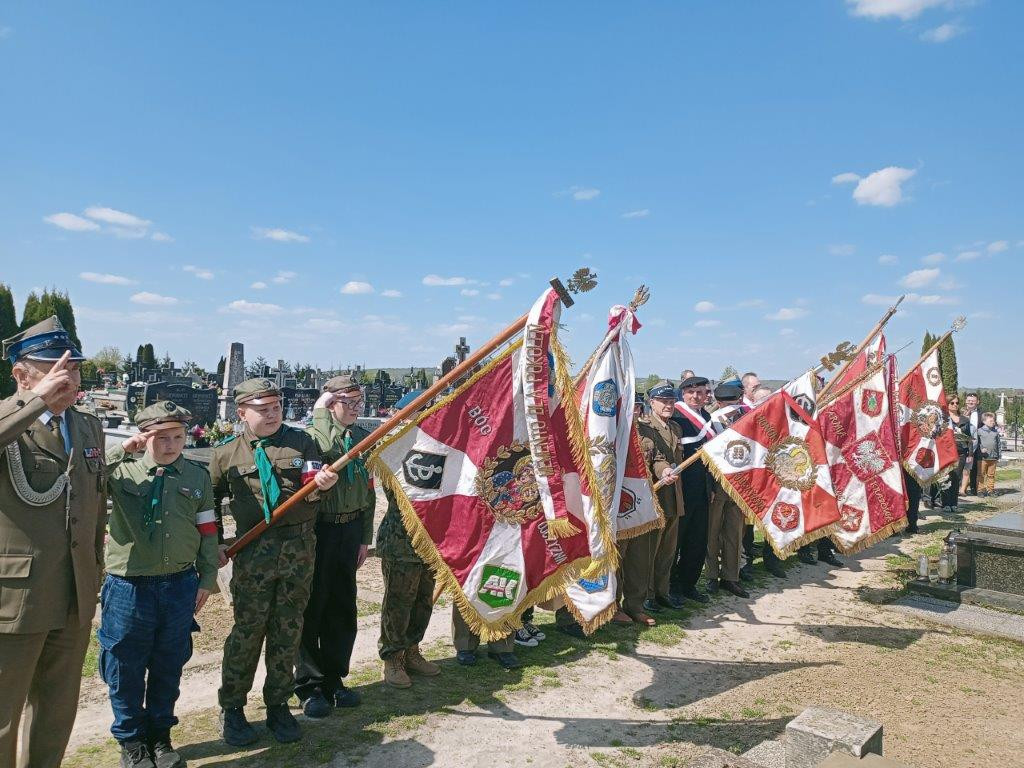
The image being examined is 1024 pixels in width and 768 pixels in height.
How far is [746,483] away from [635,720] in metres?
2.83

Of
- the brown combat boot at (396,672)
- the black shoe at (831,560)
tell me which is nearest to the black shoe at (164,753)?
the brown combat boot at (396,672)

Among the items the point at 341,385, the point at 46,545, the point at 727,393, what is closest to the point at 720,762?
the point at 46,545

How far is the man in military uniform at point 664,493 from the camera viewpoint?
20.7ft

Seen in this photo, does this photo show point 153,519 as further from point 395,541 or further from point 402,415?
point 395,541

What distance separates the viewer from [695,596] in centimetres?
670

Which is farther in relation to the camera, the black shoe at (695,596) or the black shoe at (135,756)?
the black shoe at (695,596)

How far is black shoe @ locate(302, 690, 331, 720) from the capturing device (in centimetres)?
388

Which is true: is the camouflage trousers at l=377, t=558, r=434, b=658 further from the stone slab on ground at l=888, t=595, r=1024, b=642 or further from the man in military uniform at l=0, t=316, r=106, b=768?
the stone slab on ground at l=888, t=595, r=1024, b=642

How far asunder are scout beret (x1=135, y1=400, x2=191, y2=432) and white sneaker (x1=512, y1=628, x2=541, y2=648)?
3307 mm

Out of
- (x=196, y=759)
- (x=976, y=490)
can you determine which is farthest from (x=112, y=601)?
(x=976, y=490)

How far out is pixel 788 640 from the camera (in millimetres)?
5648

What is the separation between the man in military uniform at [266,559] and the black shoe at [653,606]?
375cm

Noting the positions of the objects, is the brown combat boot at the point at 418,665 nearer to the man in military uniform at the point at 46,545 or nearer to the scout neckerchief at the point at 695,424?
the man in military uniform at the point at 46,545

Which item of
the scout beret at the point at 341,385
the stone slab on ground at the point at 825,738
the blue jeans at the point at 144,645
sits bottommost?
the stone slab on ground at the point at 825,738
